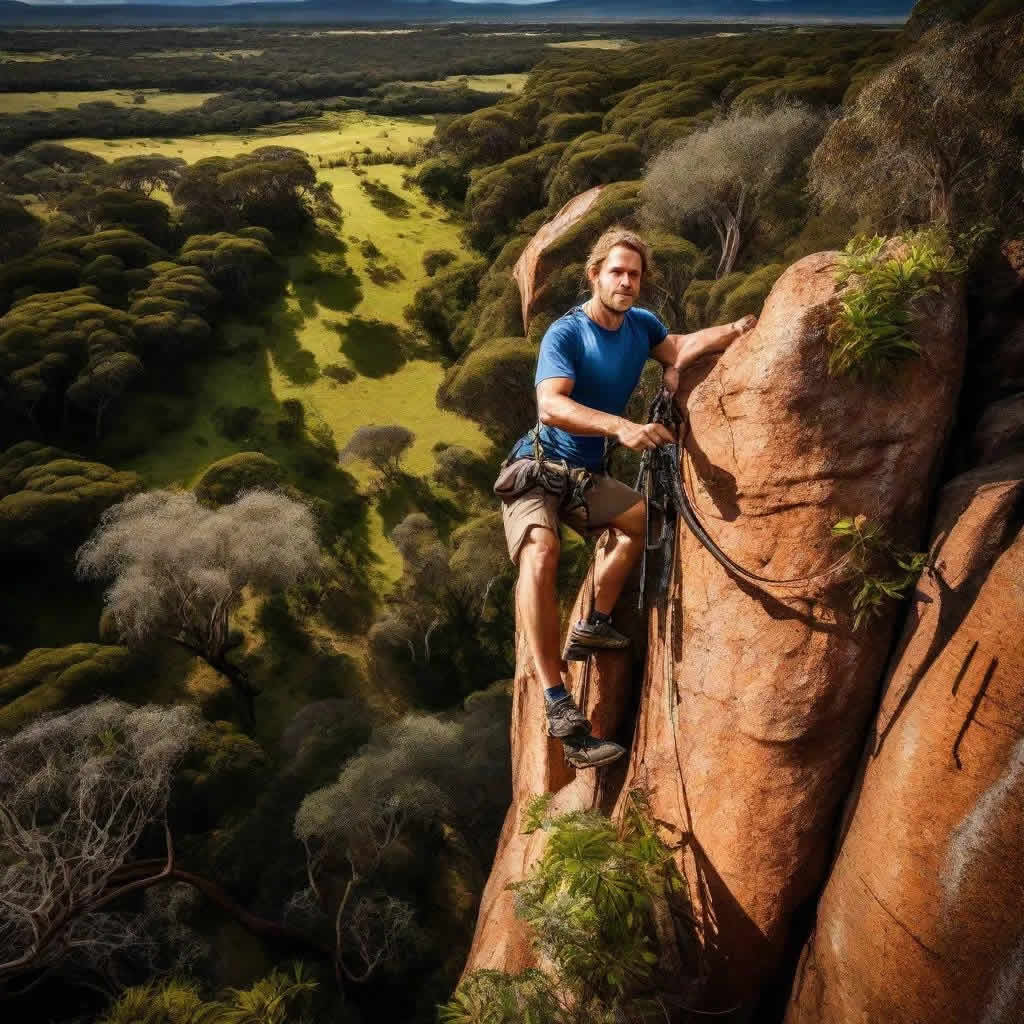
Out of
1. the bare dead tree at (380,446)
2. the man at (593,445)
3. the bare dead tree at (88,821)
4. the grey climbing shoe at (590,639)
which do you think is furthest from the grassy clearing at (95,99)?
the grey climbing shoe at (590,639)

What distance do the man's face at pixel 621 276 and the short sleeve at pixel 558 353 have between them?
0.40 m

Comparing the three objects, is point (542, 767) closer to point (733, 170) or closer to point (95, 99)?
point (733, 170)

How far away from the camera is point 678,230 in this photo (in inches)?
1087

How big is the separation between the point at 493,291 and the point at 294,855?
1163 inches

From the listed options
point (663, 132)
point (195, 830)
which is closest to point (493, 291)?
point (663, 132)

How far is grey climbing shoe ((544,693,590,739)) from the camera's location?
5531 mm

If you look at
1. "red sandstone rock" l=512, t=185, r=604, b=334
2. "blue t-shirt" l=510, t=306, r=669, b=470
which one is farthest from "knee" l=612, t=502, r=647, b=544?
"red sandstone rock" l=512, t=185, r=604, b=334

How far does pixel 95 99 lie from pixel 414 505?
113222 millimetres

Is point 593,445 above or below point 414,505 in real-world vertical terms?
above

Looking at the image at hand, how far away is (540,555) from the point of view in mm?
5512

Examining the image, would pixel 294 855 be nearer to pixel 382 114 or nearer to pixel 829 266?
pixel 829 266

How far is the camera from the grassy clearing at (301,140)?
226ft

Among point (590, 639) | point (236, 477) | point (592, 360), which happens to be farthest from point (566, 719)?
point (236, 477)

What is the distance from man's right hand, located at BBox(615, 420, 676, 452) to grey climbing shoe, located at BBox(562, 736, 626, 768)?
106 inches
